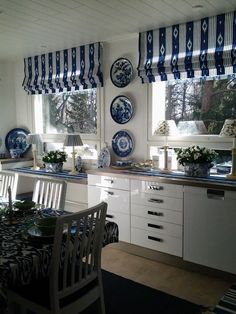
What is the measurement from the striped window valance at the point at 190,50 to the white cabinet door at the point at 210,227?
1190mm

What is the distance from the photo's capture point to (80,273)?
1721 mm

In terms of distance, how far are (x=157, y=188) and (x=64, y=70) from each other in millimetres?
2169

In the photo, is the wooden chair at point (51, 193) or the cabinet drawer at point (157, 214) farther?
the cabinet drawer at point (157, 214)

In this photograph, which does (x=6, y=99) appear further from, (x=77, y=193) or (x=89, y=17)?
(x=89, y=17)

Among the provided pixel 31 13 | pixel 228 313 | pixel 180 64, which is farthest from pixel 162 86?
pixel 228 313

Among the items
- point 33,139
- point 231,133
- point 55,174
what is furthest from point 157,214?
point 33,139

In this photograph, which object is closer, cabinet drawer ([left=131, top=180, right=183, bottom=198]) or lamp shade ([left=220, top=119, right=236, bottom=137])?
lamp shade ([left=220, top=119, right=236, bottom=137])

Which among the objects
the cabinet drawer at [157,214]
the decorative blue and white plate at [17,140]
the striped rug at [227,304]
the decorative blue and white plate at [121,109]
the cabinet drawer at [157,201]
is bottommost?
the striped rug at [227,304]

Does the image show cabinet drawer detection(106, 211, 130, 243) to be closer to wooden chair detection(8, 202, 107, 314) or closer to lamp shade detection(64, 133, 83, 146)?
lamp shade detection(64, 133, 83, 146)

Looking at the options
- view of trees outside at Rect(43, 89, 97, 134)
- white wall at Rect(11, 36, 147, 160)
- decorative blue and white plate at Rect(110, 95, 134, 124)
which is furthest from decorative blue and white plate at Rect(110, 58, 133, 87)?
view of trees outside at Rect(43, 89, 97, 134)

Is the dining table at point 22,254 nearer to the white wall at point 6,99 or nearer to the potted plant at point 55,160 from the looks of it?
the potted plant at point 55,160

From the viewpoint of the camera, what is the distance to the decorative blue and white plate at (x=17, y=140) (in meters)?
4.75

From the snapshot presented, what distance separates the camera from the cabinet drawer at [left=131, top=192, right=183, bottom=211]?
283cm

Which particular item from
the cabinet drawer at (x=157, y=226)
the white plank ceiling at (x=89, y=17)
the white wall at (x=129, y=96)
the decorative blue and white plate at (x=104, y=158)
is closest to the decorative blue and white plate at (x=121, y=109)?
the white wall at (x=129, y=96)
